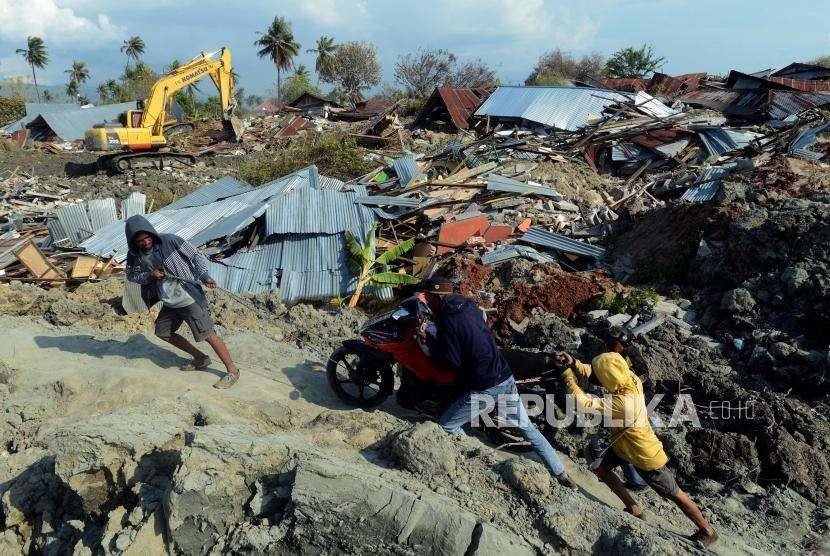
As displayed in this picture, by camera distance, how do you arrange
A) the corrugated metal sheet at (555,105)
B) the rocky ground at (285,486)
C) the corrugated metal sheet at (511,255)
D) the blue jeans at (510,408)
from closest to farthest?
the rocky ground at (285,486), the blue jeans at (510,408), the corrugated metal sheet at (511,255), the corrugated metal sheet at (555,105)

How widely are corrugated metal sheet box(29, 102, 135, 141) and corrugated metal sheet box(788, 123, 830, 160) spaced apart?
30879mm

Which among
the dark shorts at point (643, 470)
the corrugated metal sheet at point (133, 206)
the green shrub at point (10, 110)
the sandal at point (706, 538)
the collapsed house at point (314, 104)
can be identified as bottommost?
the sandal at point (706, 538)

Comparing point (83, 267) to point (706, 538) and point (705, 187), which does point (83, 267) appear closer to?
point (706, 538)

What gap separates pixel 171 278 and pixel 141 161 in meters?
19.1

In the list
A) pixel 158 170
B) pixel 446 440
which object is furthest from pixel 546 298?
pixel 158 170

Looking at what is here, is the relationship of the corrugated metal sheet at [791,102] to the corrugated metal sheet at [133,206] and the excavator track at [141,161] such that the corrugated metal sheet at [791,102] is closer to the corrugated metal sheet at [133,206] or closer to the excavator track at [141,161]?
the corrugated metal sheet at [133,206]

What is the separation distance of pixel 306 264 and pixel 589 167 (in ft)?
29.5

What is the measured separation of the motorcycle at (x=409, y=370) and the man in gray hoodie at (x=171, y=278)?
1.15 metres

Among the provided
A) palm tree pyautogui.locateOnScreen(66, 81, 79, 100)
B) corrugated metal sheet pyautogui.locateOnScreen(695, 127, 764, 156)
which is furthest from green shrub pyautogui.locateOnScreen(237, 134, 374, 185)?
palm tree pyautogui.locateOnScreen(66, 81, 79, 100)

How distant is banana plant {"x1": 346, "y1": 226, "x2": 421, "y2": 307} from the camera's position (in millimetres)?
9586

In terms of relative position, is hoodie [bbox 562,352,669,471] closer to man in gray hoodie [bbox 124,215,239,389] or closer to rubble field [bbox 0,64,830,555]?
rubble field [bbox 0,64,830,555]

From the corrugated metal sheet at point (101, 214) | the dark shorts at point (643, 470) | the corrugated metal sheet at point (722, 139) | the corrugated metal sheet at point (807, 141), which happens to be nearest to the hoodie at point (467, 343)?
the dark shorts at point (643, 470)

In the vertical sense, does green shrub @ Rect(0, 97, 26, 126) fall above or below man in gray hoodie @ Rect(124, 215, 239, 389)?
above

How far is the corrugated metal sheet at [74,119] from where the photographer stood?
31594mm
